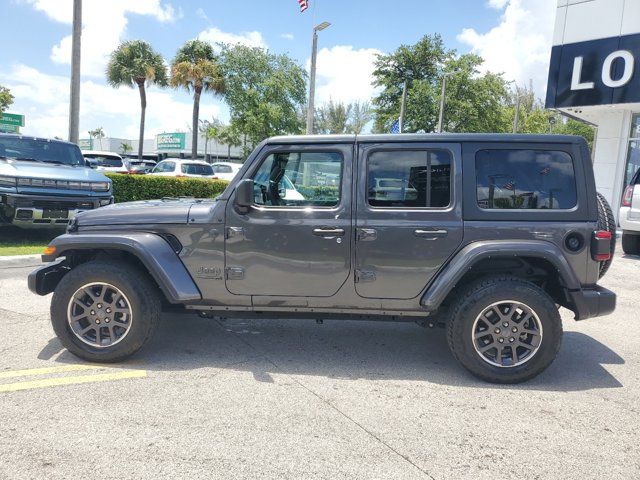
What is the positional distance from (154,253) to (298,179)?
126cm

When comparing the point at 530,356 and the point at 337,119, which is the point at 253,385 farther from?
the point at 337,119

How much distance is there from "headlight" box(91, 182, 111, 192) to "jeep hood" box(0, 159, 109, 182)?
0.06 meters

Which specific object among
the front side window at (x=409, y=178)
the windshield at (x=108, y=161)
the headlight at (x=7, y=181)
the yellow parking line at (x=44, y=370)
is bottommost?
the yellow parking line at (x=44, y=370)

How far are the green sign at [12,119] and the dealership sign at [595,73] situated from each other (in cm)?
3771

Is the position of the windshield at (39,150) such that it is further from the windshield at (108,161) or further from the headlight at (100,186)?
the windshield at (108,161)

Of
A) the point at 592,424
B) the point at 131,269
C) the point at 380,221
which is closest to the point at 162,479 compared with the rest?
the point at 131,269

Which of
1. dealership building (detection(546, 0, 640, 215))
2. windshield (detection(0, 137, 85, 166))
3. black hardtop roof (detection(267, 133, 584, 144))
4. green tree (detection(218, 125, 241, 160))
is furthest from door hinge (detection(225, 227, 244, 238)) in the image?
green tree (detection(218, 125, 241, 160))

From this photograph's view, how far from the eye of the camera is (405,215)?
3848 millimetres

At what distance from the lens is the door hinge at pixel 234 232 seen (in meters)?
3.91

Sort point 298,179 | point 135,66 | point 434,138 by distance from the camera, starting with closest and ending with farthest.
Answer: point 434,138, point 298,179, point 135,66

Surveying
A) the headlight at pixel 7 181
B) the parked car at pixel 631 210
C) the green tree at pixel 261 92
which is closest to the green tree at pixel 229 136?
the green tree at pixel 261 92

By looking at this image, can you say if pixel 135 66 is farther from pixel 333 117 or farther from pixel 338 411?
pixel 338 411

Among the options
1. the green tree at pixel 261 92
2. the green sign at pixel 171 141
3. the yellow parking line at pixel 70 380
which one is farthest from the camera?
the green sign at pixel 171 141

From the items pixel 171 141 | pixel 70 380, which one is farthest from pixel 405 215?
pixel 171 141
